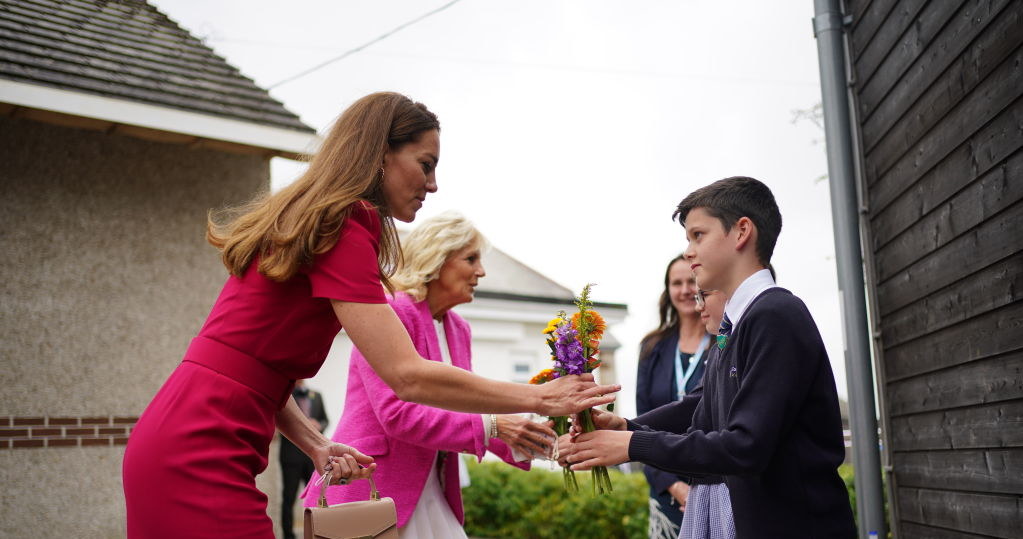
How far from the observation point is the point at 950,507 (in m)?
4.23

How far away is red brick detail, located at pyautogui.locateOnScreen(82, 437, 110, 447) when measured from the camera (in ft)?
24.2

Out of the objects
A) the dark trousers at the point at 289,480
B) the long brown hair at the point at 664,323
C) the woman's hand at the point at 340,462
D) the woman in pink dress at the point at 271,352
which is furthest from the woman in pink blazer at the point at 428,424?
the dark trousers at the point at 289,480

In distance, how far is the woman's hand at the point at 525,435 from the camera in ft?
11.2

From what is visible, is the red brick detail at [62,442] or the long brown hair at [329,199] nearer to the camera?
the long brown hair at [329,199]

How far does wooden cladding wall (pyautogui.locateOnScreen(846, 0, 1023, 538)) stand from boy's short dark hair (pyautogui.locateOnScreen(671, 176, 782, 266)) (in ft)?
3.24

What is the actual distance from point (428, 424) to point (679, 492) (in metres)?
1.83

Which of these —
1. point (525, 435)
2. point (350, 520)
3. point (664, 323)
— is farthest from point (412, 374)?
point (664, 323)

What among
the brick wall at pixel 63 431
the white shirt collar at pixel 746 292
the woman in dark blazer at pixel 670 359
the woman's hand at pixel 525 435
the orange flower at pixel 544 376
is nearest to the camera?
the white shirt collar at pixel 746 292

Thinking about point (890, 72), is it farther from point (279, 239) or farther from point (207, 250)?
point (207, 250)

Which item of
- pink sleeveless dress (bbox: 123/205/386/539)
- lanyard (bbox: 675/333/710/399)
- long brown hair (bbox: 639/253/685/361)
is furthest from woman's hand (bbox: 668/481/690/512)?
pink sleeveless dress (bbox: 123/205/386/539)

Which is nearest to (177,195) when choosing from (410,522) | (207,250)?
(207,250)

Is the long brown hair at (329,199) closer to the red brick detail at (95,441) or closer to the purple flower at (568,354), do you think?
the purple flower at (568,354)

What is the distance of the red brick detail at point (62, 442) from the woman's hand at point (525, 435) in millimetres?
5133

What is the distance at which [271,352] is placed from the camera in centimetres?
236
